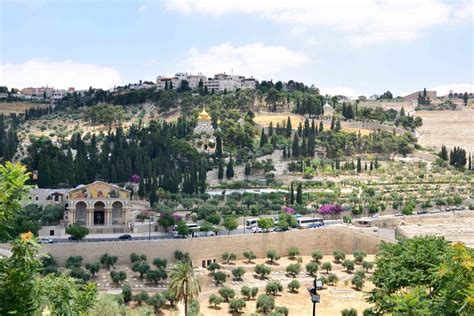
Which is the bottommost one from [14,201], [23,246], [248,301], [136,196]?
[248,301]

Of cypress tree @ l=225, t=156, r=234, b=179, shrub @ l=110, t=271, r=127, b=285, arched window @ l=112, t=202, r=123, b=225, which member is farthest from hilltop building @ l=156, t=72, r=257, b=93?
shrub @ l=110, t=271, r=127, b=285

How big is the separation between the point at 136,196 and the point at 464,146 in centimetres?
6549

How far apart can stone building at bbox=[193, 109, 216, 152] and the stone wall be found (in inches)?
1071

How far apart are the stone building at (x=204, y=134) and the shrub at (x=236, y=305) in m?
38.4

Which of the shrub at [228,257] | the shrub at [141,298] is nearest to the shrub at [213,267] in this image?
the shrub at [228,257]

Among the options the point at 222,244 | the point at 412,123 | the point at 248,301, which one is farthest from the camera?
the point at 412,123

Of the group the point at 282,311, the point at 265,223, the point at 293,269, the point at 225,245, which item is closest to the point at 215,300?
the point at 282,311

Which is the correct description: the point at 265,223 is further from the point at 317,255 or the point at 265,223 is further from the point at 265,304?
the point at 265,304

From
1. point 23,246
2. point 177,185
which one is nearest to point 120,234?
point 177,185

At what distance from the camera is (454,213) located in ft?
179

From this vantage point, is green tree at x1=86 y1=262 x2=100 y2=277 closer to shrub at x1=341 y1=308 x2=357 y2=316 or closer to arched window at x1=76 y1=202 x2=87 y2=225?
arched window at x1=76 y1=202 x2=87 y2=225

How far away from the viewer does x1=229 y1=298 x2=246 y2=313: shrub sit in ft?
111

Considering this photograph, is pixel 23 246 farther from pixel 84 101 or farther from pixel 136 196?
pixel 84 101

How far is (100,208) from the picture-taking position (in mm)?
45531
